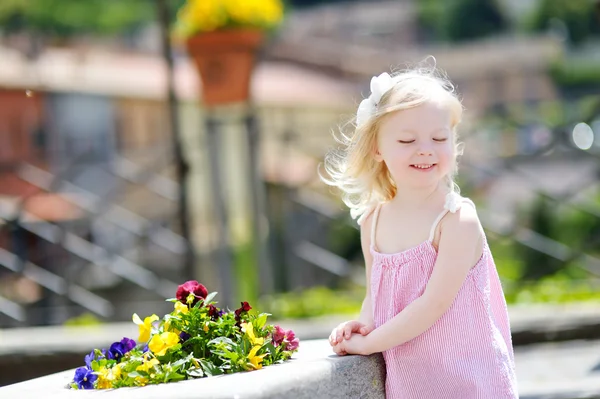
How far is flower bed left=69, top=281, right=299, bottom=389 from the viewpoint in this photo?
236 cm

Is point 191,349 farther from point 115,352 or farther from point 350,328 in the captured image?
point 350,328

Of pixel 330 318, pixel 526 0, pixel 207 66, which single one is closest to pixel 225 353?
pixel 330 318

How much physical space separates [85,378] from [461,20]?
140ft

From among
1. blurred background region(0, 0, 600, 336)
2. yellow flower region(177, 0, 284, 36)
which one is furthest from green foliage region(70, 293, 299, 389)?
yellow flower region(177, 0, 284, 36)

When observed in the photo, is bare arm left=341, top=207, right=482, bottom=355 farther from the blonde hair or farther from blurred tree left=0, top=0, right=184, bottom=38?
blurred tree left=0, top=0, right=184, bottom=38

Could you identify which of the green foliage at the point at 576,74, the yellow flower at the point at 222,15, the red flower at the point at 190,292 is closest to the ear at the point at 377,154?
the red flower at the point at 190,292

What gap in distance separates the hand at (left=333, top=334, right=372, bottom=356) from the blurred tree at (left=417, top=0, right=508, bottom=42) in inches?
1633

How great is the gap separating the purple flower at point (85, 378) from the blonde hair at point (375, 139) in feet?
2.33

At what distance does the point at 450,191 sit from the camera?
8.47 ft

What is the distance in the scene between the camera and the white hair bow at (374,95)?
2.55 metres

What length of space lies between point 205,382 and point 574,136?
5.54 m

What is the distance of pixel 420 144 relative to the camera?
250cm

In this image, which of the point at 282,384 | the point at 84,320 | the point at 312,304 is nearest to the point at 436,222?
the point at 282,384

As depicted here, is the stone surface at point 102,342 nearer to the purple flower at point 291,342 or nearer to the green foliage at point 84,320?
the green foliage at point 84,320
